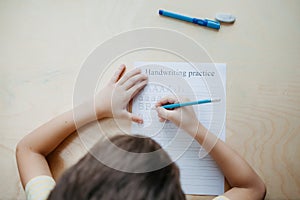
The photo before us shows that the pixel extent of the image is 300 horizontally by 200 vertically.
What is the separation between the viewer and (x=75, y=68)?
71 centimetres

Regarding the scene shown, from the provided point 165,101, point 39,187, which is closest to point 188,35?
point 165,101

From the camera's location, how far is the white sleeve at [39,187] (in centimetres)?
57

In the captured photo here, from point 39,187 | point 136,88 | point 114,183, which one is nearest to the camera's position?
point 114,183

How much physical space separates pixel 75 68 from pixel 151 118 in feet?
0.73

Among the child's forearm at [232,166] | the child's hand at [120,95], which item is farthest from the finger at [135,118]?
the child's forearm at [232,166]

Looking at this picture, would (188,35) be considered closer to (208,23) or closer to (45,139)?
(208,23)

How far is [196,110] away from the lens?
68cm

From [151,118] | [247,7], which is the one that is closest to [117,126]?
[151,118]

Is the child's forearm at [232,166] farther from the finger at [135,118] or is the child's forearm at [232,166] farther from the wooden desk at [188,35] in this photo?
the finger at [135,118]

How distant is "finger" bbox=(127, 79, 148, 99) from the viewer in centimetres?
69

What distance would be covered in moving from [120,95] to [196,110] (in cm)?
18

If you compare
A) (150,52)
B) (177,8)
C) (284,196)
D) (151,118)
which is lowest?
(284,196)

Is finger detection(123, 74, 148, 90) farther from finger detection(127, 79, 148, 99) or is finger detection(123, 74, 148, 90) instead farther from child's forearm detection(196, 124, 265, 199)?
child's forearm detection(196, 124, 265, 199)

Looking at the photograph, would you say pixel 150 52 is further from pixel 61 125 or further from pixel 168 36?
pixel 61 125
